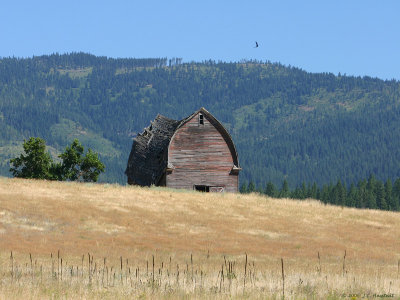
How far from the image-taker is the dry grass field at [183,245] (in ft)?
65.5

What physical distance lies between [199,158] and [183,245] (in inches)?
1304

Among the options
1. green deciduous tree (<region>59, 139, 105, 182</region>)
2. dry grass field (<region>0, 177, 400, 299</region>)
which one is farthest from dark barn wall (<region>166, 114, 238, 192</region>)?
green deciduous tree (<region>59, 139, 105, 182</region>)

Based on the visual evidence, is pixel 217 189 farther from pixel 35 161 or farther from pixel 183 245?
pixel 183 245

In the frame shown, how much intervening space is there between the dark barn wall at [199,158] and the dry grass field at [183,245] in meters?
7.51

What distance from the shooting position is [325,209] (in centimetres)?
5691

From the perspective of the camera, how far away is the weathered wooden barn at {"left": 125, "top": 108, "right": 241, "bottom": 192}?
68.2m

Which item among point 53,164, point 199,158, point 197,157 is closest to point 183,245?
point 197,157

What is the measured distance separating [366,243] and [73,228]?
15531 millimetres

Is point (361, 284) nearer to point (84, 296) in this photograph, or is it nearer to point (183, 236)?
point (84, 296)

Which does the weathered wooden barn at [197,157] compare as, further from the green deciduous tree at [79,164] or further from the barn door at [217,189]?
the green deciduous tree at [79,164]

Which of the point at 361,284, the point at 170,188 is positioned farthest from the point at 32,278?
the point at 170,188

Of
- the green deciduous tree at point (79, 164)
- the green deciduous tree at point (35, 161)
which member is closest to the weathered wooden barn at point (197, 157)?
the green deciduous tree at point (35, 161)

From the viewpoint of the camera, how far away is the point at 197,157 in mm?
68750

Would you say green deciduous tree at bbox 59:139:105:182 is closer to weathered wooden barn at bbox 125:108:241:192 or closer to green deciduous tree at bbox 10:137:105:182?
green deciduous tree at bbox 10:137:105:182
